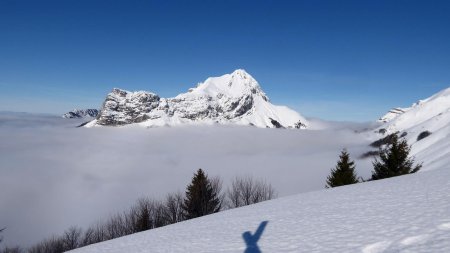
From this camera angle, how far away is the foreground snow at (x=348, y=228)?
920cm

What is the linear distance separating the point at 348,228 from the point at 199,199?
3479 cm

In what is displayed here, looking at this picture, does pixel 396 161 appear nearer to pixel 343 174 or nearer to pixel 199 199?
pixel 343 174

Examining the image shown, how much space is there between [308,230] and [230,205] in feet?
175

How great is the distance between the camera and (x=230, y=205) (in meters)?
64.4

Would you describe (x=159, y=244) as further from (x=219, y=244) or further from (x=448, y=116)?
(x=448, y=116)

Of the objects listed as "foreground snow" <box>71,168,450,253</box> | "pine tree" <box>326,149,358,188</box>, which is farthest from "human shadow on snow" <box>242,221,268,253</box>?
"pine tree" <box>326,149,358,188</box>

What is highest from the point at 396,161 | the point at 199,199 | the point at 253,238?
the point at 253,238

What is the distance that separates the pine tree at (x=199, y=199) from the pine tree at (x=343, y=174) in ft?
54.1

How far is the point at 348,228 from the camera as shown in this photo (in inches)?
450

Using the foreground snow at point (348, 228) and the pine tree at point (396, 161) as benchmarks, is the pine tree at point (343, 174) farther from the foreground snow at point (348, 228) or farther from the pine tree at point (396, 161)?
the foreground snow at point (348, 228)

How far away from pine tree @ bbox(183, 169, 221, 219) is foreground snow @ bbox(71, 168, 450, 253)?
2695 centimetres

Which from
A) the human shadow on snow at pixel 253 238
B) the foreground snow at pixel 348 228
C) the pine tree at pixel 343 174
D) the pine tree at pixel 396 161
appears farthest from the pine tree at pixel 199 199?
the human shadow on snow at pixel 253 238

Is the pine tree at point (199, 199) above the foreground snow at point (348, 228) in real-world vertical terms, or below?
below

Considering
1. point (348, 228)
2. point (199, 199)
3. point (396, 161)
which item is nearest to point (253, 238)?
point (348, 228)
